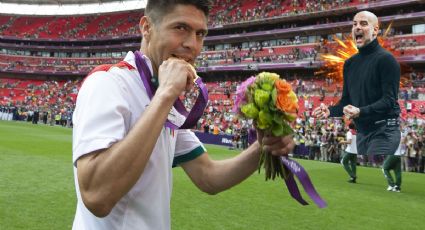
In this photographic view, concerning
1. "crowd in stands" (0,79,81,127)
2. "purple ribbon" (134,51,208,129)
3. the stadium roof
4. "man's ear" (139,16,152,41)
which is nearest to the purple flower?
"purple ribbon" (134,51,208,129)

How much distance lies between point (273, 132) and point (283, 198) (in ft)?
21.1

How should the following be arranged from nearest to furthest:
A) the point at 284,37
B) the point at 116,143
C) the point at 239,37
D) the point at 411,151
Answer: the point at 116,143, the point at 411,151, the point at 284,37, the point at 239,37

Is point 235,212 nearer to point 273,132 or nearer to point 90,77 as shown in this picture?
point 273,132

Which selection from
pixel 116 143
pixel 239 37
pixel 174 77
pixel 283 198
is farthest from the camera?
pixel 239 37

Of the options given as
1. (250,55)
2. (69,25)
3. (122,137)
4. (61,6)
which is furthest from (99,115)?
(61,6)

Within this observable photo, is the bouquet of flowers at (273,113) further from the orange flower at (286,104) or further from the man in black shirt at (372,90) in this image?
the man in black shirt at (372,90)

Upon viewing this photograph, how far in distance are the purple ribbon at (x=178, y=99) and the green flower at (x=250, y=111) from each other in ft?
0.99

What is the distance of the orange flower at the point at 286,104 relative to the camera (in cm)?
224

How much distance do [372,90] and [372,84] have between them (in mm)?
72

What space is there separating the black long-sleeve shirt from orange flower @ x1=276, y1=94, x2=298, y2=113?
7.73 feet

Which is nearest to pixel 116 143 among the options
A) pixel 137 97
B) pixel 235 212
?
pixel 137 97

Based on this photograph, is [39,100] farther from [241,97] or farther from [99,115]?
[99,115]

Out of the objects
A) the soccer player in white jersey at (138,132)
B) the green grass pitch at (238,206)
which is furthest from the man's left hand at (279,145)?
the green grass pitch at (238,206)

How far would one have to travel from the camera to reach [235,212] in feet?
22.0
